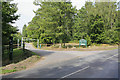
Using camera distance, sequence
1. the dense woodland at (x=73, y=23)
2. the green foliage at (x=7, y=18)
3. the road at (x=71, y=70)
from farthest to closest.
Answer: the dense woodland at (x=73, y=23) → the green foliage at (x=7, y=18) → the road at (x=71, y=70)

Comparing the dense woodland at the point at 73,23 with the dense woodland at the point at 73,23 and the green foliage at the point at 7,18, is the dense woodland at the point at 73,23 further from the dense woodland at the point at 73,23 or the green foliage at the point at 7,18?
the green foliage at the point at 7,18

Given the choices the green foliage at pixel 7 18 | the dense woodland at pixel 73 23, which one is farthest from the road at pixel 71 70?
the dense woodland at pixel 73 23

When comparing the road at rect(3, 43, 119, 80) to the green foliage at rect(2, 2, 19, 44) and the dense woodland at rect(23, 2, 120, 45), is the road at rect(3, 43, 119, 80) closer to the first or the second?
the green foliage at rect(2, 2, 19, 44)

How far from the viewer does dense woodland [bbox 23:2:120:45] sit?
29.8 meters

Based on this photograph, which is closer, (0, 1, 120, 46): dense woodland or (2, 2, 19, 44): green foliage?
(2, 2, 19, 44): green foliage

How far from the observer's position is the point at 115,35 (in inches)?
1700

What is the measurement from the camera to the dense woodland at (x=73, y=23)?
29797 millimetres

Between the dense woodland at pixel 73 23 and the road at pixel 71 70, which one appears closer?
the road at pixel 71 70

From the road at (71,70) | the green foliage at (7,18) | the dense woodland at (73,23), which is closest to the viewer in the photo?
the road at (71,70)

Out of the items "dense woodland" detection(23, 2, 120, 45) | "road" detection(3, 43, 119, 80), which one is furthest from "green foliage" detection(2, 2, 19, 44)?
"dense woodland" detection(23, 2, 120, 45)

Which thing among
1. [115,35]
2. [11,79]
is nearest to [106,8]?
[115,35]

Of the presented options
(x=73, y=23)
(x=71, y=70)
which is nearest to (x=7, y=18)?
(x=71, y=70)

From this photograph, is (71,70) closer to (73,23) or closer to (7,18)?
(7,18)

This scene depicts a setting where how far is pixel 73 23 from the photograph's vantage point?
3247cm
